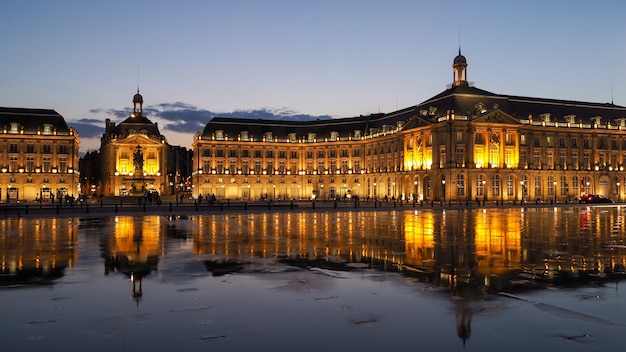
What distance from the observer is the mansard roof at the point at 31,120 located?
365ft

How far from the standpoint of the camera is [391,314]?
10.2m

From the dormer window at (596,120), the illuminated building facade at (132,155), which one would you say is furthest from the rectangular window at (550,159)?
the illuminated building facade at (132,155)

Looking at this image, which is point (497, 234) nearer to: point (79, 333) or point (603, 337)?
point (603, 337)

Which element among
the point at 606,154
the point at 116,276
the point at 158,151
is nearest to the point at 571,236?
the point at 116,276

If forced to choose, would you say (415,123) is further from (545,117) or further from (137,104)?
(137,104)

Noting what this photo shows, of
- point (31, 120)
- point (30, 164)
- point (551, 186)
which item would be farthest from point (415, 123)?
point (31, 120)

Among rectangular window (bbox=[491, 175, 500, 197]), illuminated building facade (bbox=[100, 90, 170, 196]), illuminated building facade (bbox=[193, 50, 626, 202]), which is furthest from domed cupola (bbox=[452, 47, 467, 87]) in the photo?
illuminated building facade (bbox=[100, 90, 170, 196])

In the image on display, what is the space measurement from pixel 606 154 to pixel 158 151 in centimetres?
9570

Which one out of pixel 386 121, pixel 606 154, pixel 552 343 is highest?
pixel 386 121

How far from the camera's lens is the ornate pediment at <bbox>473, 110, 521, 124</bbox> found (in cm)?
9562

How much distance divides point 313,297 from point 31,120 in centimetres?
11886

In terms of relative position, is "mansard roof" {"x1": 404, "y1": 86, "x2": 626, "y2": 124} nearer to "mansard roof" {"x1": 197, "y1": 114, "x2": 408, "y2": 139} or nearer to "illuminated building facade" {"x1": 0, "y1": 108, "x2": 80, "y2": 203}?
"mansard roof" {"x1": 197, "y1": 114, "x2": 408, "y2": 139}

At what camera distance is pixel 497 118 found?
9712cm

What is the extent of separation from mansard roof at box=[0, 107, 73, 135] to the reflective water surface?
104m
